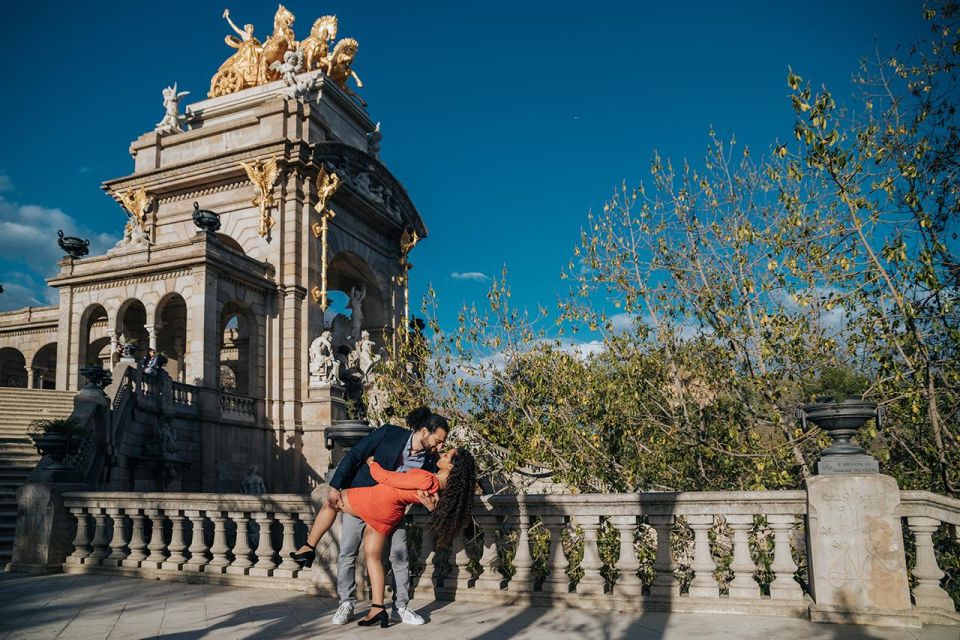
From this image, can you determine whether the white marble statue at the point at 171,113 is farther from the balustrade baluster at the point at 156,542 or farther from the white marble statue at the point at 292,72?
the balustrade baluster at the point at 156,542

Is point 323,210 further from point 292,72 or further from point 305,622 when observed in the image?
point 305,622

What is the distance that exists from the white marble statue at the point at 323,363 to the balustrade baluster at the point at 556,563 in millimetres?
19150

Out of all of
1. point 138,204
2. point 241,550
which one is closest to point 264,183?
point 138,204

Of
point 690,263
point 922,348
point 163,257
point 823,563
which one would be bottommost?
point 823,563

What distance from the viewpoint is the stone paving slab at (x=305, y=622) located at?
6.00m

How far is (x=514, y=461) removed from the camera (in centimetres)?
1080

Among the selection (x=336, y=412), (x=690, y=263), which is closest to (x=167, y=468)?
(x=336, y=412)

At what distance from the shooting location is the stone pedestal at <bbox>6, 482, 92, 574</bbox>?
9570 mm

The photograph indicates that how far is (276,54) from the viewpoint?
31.8 meters

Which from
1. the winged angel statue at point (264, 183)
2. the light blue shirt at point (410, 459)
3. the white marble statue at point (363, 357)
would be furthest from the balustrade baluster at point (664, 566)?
the winged angel statue at point (264, 183)

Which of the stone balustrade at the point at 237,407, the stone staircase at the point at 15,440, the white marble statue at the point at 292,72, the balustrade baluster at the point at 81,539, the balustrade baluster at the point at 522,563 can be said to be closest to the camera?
the balustrade baluster at the point at 522,563

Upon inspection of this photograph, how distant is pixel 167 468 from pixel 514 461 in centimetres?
1095

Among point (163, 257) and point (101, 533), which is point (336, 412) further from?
point (101, 533)

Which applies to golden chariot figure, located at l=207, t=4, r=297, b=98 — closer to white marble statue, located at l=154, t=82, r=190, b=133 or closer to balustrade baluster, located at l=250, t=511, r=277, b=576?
white marble statue, located at l=154, t=82, r=190, b=133
